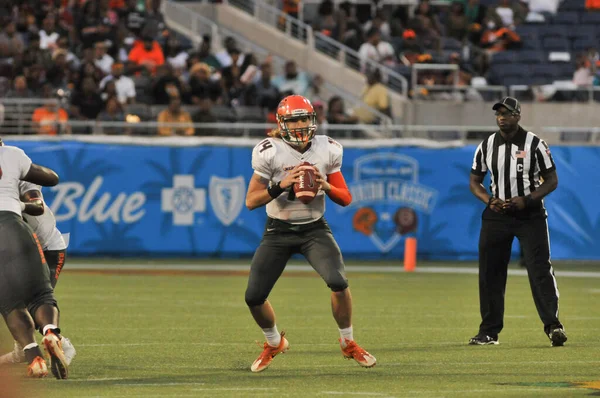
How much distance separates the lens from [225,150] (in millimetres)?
20328

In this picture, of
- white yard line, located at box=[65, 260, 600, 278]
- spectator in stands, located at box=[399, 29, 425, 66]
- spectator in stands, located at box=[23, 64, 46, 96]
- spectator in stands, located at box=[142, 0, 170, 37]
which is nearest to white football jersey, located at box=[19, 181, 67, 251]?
white yard line, located at box=[65, 260, 600, 278]

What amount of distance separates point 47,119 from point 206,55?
14.2ft

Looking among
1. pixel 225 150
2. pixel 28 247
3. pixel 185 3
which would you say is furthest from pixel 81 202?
pixel 28 247

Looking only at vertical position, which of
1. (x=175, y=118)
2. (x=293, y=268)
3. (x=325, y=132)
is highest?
(x=175, y=118)

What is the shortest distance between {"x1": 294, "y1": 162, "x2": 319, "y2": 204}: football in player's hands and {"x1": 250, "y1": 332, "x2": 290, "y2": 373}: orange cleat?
1.10 metres

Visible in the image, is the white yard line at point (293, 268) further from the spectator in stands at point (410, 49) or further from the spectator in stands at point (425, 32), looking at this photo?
the spectator in stands at point (425, 32)

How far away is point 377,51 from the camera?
82.8ft

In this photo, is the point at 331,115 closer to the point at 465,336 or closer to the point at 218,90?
the point at 218,90

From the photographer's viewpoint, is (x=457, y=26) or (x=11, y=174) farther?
(x=457, y=26)

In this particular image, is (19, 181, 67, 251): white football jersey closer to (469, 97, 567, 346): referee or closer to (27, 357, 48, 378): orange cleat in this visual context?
(27, 357, 48, 378): orange cleat

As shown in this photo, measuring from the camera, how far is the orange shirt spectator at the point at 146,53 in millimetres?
23188

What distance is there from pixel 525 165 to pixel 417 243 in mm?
9932

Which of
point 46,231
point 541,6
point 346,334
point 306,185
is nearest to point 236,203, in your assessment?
point 541,6

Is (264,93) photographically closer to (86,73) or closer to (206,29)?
(86,73)
